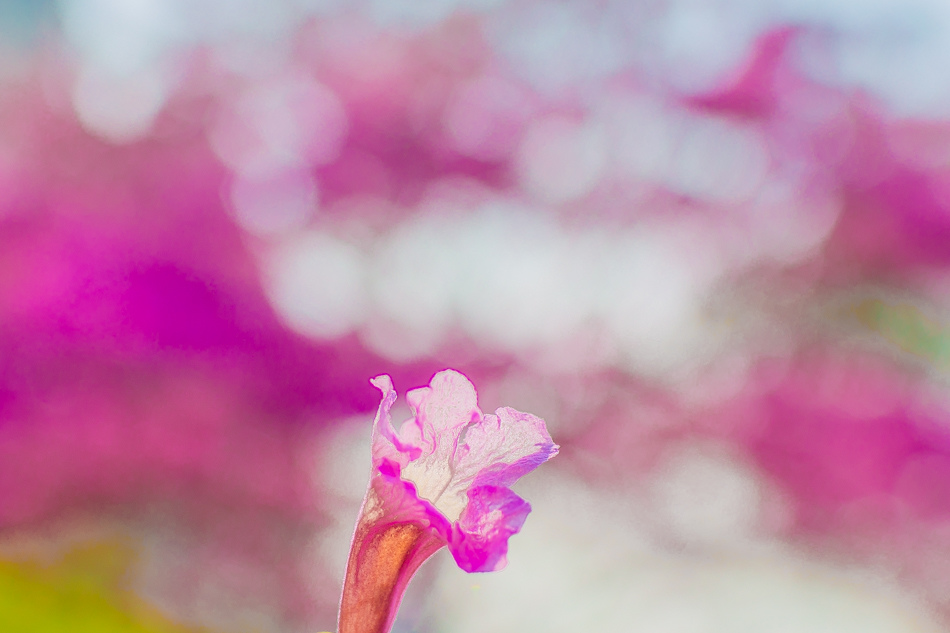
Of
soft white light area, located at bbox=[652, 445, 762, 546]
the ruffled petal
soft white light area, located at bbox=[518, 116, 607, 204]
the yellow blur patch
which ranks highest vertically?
soft white light area, located at bbox=[518, 116, 607, 204]

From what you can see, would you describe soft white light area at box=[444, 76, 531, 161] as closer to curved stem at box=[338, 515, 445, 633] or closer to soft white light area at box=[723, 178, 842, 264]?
soft white light area at box=[723, 178, 842, 264]

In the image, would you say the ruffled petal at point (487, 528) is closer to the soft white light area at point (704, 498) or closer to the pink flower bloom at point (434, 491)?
the pink flower bloom at point (434, 491)

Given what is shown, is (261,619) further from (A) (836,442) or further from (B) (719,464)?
(A) (836,442)

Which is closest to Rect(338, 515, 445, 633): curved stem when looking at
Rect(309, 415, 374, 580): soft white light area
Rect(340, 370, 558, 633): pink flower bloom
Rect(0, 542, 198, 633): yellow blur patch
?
Rect(340, 370, 558, 633): pink flower bloom

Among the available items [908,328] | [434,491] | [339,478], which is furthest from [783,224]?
[434,491]

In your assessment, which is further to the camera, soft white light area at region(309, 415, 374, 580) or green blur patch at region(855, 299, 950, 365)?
green blur patch at region(855, 299, 950, 365)

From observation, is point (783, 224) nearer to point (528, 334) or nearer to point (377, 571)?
point (528, 334)

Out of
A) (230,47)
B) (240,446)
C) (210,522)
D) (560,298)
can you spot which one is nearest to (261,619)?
(210,522)
